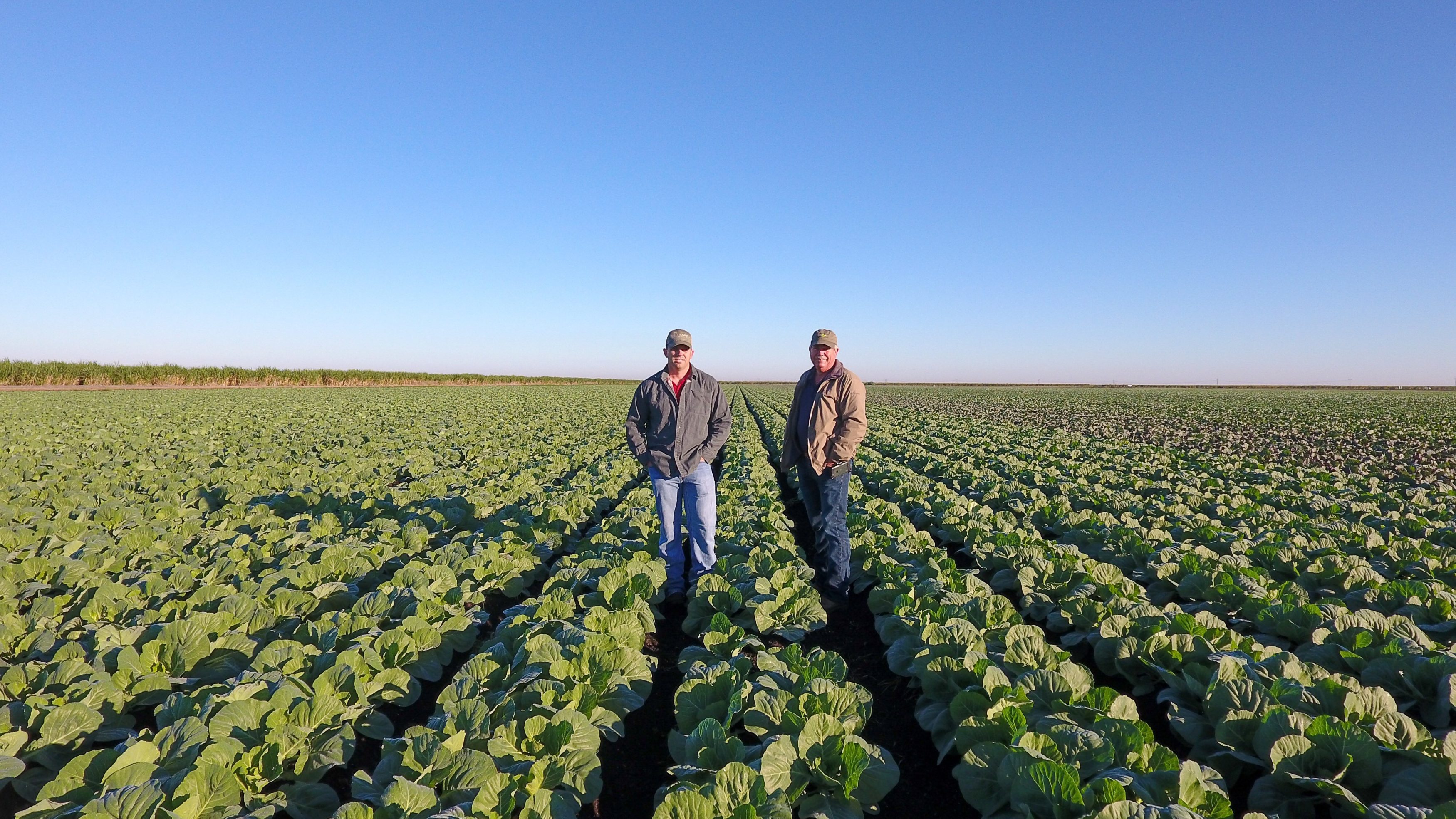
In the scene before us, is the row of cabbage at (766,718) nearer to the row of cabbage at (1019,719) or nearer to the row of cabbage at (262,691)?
the row of cabbage at (1019,719)

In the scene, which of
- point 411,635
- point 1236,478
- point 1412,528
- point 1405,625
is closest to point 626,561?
point 411,635

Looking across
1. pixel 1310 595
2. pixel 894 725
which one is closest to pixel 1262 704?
pixel 894 725

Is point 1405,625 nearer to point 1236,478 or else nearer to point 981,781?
point 981,781

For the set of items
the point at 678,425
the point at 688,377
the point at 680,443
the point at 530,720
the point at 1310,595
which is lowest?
the point at 1310,595

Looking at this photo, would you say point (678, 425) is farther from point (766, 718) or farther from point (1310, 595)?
point (1310, 595)

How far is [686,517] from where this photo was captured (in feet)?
18.5

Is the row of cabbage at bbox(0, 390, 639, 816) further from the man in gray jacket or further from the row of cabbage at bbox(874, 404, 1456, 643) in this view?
the row of cabbage at bbox(874, 404, 1456, 643)

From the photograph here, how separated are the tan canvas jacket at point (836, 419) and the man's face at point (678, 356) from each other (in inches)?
39.4

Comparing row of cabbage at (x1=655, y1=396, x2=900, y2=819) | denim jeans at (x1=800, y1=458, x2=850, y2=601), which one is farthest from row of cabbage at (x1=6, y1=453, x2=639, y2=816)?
denim jeans at (x1=800, y1=458, x2=850, y2=601)

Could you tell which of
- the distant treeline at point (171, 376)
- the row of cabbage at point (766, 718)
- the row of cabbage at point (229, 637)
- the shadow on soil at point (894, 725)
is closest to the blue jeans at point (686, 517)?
the row of cabbage at point (766, 718)

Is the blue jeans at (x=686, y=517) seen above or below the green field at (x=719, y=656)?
above

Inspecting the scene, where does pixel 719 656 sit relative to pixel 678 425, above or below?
below

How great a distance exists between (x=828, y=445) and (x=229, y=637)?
4.45 metres

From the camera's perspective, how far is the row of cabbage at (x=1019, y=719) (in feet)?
7.55
